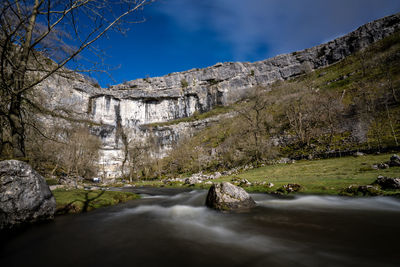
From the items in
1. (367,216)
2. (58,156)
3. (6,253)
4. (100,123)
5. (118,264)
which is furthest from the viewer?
(100,123)

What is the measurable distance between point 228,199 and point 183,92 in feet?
318

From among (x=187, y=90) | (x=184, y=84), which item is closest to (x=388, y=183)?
(x=187, y=90)

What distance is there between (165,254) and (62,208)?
19.3 feet

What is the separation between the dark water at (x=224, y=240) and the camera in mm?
2703

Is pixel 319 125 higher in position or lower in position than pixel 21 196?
higher

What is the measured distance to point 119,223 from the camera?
5020 mm

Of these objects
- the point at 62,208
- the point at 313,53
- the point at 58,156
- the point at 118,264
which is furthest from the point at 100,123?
the point at 313,53

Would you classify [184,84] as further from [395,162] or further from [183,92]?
[395,162]

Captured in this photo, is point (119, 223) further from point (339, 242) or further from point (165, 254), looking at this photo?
point (339, 242)

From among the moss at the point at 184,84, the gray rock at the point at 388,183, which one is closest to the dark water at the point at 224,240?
the gray rock at the point at 388,183

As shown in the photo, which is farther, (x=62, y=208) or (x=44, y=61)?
(x=62, y=208)

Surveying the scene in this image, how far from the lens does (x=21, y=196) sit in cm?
458

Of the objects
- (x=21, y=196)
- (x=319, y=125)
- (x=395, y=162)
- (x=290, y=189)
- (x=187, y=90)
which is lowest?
(x=290, y=189)

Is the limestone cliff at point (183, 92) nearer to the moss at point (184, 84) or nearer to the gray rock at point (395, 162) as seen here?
the moss at point (184, 84)
